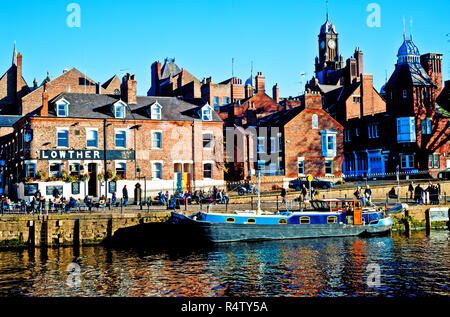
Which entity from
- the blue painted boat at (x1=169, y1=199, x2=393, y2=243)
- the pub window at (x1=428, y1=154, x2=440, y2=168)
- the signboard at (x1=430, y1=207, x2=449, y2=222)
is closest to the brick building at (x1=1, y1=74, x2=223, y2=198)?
the blue painted boat at (x1=169, y1=199, x2=393, y2=243)

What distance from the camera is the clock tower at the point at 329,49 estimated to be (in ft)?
367

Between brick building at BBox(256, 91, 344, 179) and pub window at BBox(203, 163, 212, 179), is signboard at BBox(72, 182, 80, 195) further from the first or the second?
brick building at BBox(256, 91, 344, 179)

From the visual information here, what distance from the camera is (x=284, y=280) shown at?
24797mm

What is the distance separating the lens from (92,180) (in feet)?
164

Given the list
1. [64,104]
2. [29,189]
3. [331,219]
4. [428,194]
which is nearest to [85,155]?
[64,104]

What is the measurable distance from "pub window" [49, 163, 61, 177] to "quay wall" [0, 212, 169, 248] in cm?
1289

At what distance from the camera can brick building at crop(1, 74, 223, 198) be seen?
48.6 metres

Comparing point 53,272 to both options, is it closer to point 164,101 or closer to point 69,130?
point 69,130

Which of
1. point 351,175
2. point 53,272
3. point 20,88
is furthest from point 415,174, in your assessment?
point 20,88

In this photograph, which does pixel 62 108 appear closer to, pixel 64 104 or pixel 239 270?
pixel 64 104

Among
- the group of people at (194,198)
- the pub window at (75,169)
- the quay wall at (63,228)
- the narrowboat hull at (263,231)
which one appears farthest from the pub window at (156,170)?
the narrowboat hull at (263,231)

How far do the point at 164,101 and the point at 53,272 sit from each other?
31.6m

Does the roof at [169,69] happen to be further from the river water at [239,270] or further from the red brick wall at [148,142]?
the river water at [239,270]

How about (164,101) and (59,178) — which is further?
(164,101)
